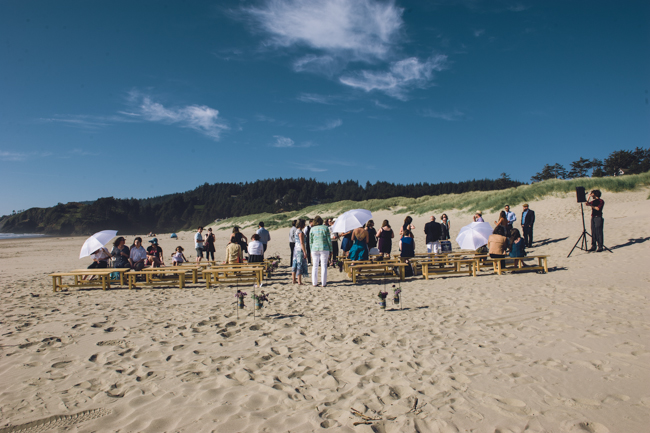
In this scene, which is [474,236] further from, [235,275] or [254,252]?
[235,275]

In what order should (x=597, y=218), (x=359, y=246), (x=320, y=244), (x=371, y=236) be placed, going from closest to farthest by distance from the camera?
(x=320, y=244) < (x=359, y=246) < (x=597, y=218) < (x=371, y=236)

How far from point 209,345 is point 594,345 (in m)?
5.16

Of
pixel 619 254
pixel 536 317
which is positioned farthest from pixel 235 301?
pixel 619 254

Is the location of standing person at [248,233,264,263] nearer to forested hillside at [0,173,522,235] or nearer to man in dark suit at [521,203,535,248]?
man in dark suit at [521,203,535,248]

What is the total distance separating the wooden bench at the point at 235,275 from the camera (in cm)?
941

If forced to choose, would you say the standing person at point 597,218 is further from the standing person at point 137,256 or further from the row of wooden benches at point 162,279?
the standing person at point 137,256

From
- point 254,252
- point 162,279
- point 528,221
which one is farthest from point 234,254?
point 528,221

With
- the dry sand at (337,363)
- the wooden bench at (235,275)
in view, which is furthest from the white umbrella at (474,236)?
the wooden bench at (235,275)

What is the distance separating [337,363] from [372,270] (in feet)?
22.9

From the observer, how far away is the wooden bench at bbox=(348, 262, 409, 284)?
9.59 m

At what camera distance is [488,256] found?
34.1 feet

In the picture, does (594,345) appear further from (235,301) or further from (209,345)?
(235,301)

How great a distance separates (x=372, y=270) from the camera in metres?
11.0

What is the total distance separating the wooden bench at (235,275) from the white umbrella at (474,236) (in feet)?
20.7
